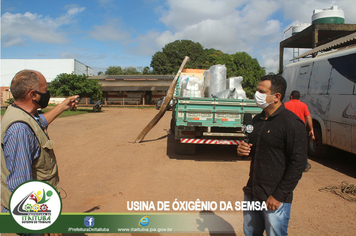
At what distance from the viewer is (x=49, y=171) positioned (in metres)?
1.97

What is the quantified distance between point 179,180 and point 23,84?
147 inches

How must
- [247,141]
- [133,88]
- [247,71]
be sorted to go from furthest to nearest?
[247,71], [133,88], [247,141]

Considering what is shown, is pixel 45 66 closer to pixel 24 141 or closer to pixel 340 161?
pixel 340 161

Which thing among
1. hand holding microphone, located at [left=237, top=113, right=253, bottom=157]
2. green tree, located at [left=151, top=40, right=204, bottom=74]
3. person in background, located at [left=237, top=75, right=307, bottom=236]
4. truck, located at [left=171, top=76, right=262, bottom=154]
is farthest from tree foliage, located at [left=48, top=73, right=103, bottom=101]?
green tree, located at [left=151, top=40, right=204, bottom=74]

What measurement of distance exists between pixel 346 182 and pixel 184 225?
4.26 m

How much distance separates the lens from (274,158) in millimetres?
2016

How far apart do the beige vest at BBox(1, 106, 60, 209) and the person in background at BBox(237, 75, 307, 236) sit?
1.69 metres

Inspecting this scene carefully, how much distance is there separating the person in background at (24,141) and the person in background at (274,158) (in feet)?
5.66

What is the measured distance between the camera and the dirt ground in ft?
11.7

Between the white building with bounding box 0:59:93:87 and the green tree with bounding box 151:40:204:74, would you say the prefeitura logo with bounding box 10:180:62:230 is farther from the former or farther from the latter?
the white building with bounding box 0:59:93:87

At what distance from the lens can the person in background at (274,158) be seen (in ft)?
6.28

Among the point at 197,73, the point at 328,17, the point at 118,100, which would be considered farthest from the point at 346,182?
the point at 118,100

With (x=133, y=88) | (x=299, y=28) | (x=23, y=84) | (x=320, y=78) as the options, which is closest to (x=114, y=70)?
(x=133, y=88)

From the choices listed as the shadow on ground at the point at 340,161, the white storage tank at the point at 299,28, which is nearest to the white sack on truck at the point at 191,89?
the shadow on ground at the point at 340,161
